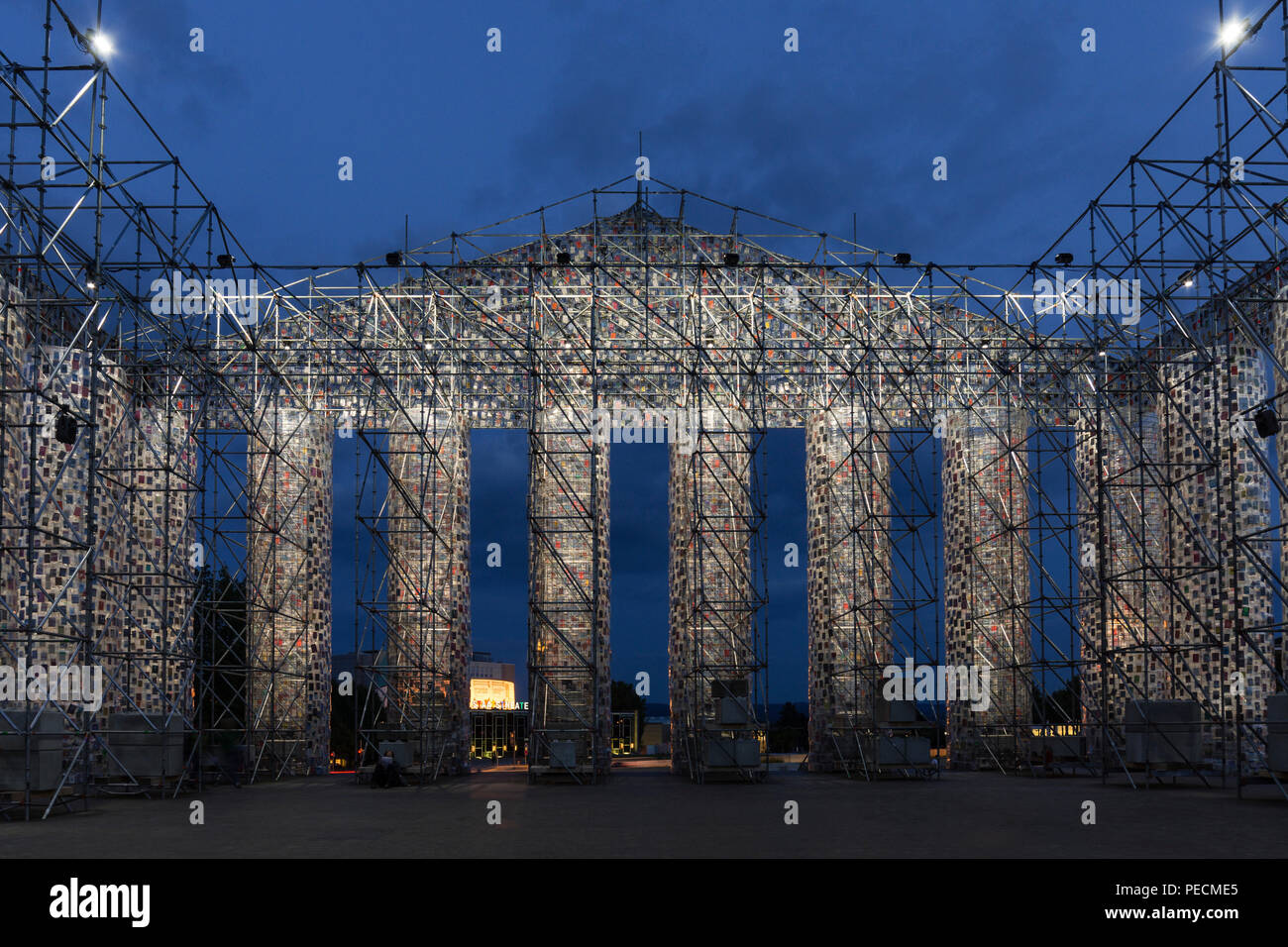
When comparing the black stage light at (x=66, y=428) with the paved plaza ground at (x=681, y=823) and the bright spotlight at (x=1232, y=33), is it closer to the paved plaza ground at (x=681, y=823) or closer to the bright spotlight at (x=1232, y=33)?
the paved plaza ground at (x=681, y=823)

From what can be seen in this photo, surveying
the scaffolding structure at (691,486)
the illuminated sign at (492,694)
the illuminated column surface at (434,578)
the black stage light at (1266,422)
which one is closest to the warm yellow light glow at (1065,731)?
the scaffolding structure at (691,486)

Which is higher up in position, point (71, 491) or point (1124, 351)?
point (1124, 351)

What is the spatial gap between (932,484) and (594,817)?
11.1 meters

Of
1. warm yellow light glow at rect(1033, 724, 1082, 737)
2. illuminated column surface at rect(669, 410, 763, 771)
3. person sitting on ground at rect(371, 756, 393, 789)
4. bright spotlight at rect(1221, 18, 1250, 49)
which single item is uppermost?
bright spotlight at rect(1221, 18, 1250, 49)

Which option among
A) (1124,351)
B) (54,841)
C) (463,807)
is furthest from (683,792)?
(1124,351)

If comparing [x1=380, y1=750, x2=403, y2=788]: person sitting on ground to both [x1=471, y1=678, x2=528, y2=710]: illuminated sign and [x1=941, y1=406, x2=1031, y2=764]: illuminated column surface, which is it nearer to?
[x1=941, y1=406, x2=1031, y2=764]: illuminated column surface

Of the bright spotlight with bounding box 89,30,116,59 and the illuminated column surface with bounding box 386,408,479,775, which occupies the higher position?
the bright spotlight with bounding box 89,30,116,59

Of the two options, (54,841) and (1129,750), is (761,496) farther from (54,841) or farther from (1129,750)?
(54,841)

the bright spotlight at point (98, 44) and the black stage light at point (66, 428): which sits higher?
the bright spotlight at point (98, 44)

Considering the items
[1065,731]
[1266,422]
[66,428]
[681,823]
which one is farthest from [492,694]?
[1266,422]

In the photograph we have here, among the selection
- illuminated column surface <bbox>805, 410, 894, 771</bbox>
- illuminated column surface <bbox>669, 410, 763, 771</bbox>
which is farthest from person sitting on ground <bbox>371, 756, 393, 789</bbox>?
illuminated column surface <bbox>805, 410, 894, 771</bbox>

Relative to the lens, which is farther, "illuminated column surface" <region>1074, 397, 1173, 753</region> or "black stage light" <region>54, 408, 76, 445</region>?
"illuminated column surface" <region>1074, 397, 1173, 753</region>

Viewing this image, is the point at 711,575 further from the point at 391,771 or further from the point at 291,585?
the point at 291,585
